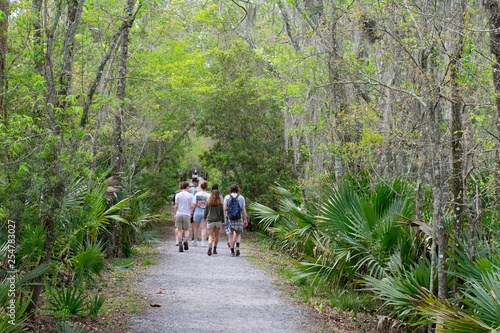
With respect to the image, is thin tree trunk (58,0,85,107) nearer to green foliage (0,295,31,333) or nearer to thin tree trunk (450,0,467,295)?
green foliage (0,295,31,333)

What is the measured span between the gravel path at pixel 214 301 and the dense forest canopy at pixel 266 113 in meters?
1.50

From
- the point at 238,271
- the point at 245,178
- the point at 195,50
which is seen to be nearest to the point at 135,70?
the point at 195,50

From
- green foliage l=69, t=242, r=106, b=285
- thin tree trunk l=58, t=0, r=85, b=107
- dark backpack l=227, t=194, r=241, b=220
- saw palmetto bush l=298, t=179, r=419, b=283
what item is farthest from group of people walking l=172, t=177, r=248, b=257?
thin tree trunk l=58, t=0, r=85, b=107

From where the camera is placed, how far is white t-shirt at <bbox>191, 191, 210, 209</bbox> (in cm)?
1261

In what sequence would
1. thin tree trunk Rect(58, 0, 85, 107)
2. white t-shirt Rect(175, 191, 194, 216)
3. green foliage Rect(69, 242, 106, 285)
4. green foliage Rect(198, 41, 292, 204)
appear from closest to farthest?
1. thin tree trunk Rect(58, 0, 85, 107)
2. green foliage Rect(69, 242, 106, 285)
3. white t-shirt Rect(175, 191, 194, 216)
4. green foliage Rect(198, 41, 292, 204)

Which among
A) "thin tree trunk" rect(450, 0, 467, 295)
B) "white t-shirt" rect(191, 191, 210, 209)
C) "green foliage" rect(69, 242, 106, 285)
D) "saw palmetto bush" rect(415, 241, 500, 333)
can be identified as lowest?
"green foliage" rect(69, 242, 106, 285)

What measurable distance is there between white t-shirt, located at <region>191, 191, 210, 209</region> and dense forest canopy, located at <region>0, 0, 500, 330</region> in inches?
65.4

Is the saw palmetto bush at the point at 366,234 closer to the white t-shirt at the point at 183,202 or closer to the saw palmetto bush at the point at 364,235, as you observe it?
the saw palmetto bush at the point at 364,235

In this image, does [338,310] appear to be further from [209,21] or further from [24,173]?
[209,21]

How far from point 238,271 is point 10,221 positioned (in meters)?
5.54

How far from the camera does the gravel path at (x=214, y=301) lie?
239 inches

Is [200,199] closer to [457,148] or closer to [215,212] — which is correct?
[215,212]

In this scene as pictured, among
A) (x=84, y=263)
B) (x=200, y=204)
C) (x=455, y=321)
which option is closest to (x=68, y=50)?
(x=84, y=263)

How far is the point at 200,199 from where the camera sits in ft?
41.7
